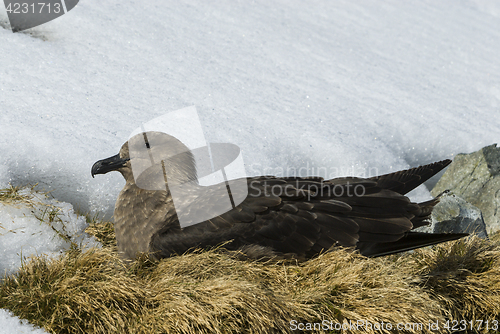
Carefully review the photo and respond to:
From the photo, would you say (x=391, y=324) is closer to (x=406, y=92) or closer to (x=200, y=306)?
(x=200, y=306)

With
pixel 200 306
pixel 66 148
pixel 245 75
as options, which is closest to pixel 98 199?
pixel 66 148

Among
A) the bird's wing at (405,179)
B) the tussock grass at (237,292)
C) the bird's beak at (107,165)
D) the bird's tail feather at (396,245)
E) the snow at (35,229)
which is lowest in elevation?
the snow at (35,229)

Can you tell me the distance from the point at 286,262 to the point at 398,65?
5530mm

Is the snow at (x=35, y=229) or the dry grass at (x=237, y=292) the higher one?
the dry grass at (x=237, y=292)

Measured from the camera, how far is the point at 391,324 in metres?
3.19

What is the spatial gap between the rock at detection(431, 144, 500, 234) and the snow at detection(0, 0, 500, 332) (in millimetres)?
365

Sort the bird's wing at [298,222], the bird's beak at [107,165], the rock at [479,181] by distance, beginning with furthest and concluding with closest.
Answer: the rock at [479,181] → the bird's beak at [107,165] → the bird's wing at [298,222]

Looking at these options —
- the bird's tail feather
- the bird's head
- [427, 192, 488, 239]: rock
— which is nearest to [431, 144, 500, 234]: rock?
[427, 192, 488, 239]: rock

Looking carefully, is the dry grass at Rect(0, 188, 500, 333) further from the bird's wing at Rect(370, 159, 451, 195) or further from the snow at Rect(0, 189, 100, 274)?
the bird's wing at Rect(370, 159, 451, 195)
